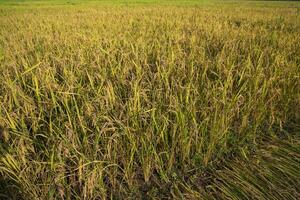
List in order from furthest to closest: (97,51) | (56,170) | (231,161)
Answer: (97,51)
(231,161)
(56,170)

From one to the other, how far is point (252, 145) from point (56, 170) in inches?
52.0

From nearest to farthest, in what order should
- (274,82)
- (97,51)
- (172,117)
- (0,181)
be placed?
(0,181) < (172,117) < (274,82) < (97,51)

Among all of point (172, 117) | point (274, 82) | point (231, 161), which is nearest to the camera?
point (231, 161)

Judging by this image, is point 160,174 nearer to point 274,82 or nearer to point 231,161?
point 231,161

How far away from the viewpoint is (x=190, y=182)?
144cm

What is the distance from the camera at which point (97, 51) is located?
2.77m

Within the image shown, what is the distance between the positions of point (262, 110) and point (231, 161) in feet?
1.83

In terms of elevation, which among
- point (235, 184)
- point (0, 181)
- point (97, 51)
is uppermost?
point (97, 51)

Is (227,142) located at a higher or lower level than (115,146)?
lower

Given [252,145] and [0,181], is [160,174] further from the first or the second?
[0,181]

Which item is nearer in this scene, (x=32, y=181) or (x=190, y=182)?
(x=32, y=181)

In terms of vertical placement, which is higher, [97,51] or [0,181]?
[97,51]

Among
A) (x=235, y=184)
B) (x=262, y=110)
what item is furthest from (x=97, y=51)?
(x=235, y=184)

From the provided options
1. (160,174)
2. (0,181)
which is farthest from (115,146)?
(0,181)
